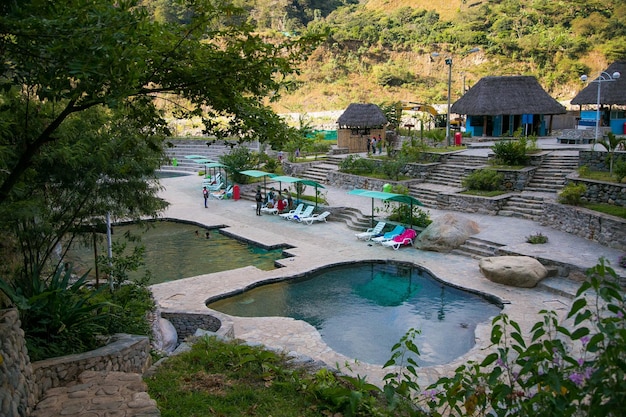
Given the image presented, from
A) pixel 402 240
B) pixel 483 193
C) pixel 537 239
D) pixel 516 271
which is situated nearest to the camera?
pixel 516 271

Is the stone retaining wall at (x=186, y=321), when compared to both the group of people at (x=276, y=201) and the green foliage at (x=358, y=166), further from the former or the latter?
the green foliage at (x=358, y=166)

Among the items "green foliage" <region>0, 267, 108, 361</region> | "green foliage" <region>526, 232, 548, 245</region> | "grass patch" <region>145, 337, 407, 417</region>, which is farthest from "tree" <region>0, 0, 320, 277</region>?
"green foliage" <region>526, 232, 548, 245</region>

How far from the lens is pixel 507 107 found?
32656mm

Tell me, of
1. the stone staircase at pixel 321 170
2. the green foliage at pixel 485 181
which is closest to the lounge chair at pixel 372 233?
the green foliage at pixel 485 181

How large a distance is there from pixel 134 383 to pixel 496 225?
1498cm

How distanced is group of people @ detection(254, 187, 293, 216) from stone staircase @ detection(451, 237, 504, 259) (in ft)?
29.1

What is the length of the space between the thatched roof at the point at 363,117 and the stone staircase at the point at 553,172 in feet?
43.0

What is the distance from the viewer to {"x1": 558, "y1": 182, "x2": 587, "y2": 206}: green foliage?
59.3 ft

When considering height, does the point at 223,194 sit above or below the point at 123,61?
below

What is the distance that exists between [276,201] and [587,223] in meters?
13.2

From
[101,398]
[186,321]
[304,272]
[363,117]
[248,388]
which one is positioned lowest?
[186,321]

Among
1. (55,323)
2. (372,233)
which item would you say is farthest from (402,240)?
(55,323)

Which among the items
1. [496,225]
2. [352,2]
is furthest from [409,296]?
[352,2]

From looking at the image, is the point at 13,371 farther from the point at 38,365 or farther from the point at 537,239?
the point at 537,239
